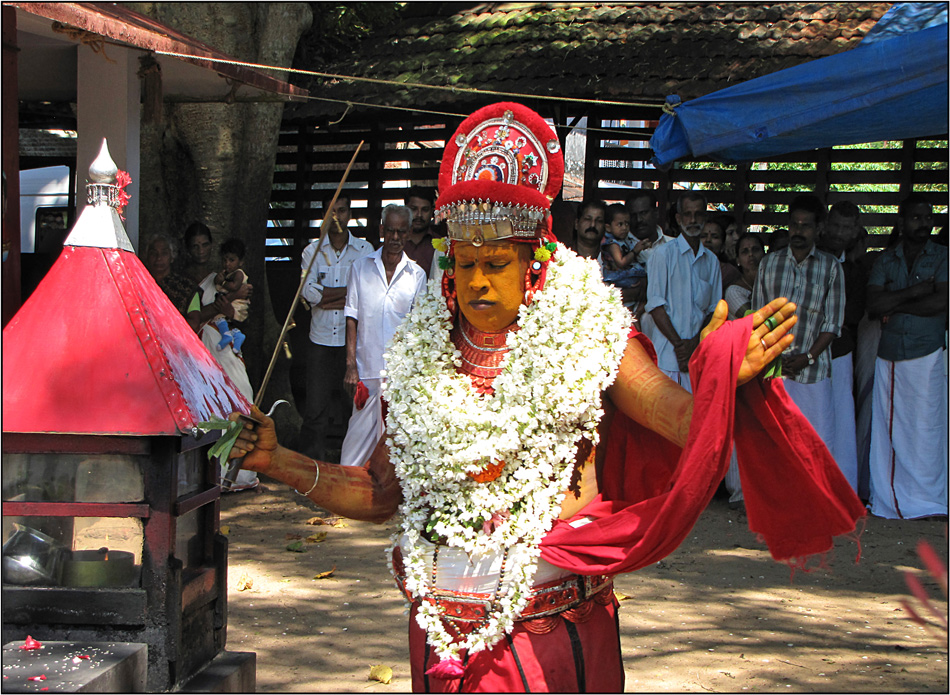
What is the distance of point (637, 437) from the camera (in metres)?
2.91

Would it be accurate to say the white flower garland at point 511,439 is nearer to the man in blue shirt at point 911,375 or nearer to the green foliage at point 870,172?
the man in blue shirt at point 911,375

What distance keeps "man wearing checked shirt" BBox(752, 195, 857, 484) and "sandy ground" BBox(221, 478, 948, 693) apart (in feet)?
3.92

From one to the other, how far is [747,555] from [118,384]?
4.38 m

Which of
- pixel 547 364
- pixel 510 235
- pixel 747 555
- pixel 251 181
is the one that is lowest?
pixel 747 555

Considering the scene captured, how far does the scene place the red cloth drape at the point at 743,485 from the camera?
235 centimetres

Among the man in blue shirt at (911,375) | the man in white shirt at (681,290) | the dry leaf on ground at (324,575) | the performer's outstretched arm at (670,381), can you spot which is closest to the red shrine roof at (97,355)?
the performer's outstretched arm at (670,381)

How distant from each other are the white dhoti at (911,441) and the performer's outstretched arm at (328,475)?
522 centimetres

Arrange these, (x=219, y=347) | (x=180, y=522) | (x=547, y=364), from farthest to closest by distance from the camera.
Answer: (x=219, y=347), (x=180, y=522), (x=547, y=364)

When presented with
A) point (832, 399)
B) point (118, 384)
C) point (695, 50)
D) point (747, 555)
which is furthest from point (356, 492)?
point (695, 50)

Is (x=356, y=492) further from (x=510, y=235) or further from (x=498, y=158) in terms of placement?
(x=498, y=158)

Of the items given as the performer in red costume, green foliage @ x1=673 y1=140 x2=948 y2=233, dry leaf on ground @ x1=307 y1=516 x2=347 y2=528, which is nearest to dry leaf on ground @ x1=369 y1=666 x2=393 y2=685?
the performer in red costume

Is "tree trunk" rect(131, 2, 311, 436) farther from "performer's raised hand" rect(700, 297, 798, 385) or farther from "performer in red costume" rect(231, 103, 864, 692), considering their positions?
"performer's raised hand" rect(700, 297, 798, 385)

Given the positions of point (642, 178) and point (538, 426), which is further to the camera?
point (642, 178)

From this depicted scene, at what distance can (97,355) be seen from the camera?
3.05 m
